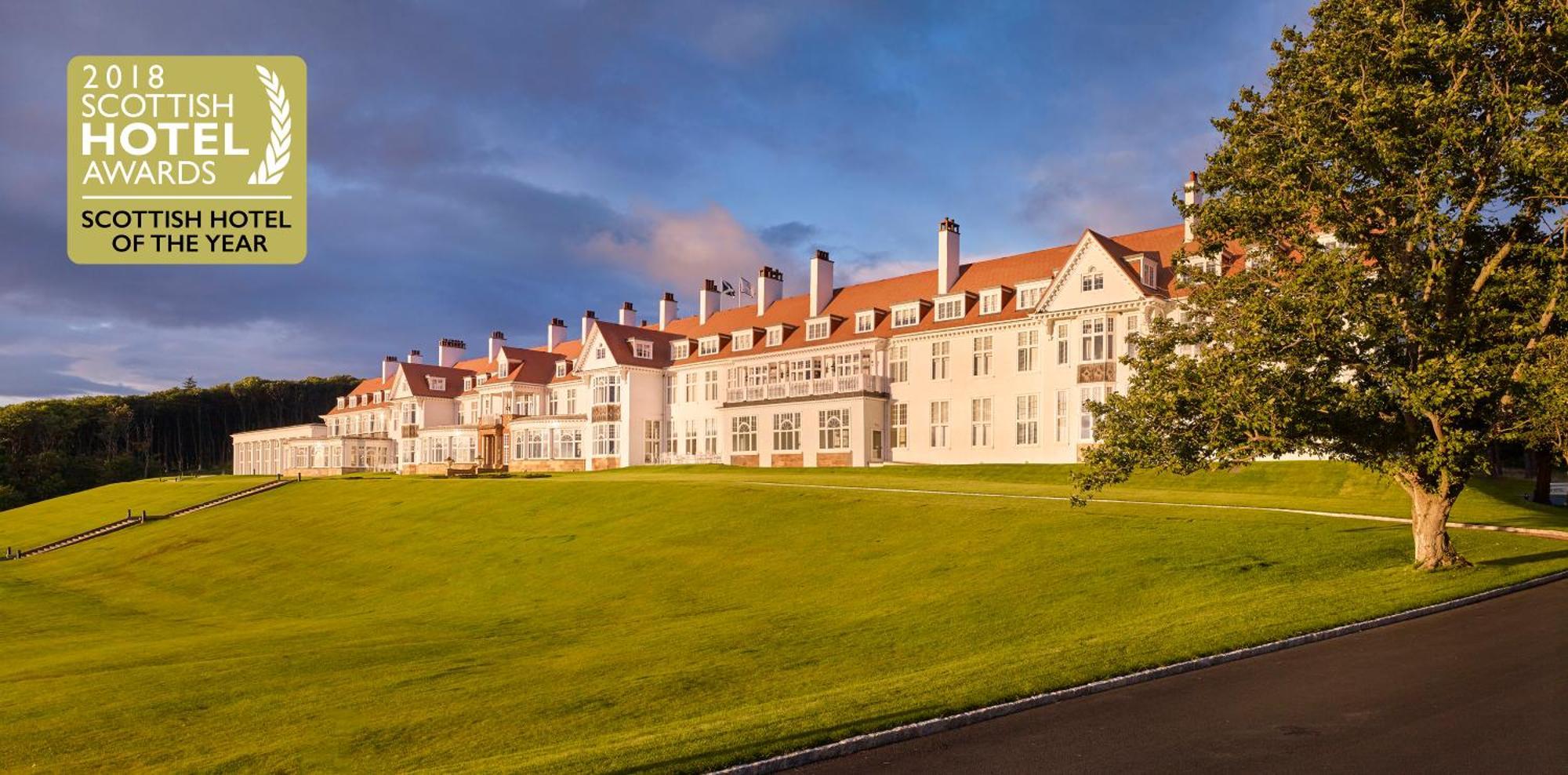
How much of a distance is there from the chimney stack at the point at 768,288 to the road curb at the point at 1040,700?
64.6m

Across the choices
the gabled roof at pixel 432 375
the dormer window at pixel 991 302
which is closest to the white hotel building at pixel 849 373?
the dormer window at pixel 991 302

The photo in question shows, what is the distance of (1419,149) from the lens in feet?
76.8

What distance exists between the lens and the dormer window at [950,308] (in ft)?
212

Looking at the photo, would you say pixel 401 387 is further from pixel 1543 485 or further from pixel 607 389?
pixel 1543 485

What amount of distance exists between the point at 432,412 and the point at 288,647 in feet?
282

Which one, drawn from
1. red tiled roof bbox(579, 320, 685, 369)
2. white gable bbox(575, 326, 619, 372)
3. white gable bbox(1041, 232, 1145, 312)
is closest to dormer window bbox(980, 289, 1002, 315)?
white gable bbox(1041, 232, 1145, 312)

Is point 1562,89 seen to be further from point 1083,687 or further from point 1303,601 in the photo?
point 1083,687

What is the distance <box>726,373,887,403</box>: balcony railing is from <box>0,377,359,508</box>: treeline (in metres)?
86.3

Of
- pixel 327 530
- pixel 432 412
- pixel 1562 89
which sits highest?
pixel 1562 89

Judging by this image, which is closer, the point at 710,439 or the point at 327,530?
the point at 327,530

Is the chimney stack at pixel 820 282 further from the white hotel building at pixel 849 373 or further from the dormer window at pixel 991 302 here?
the dormer window at pixel 991 302

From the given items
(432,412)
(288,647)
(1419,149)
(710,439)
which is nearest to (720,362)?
(710,439)

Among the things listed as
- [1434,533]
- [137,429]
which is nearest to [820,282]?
[1434,533]

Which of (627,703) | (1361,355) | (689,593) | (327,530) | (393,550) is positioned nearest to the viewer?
(627,703)
